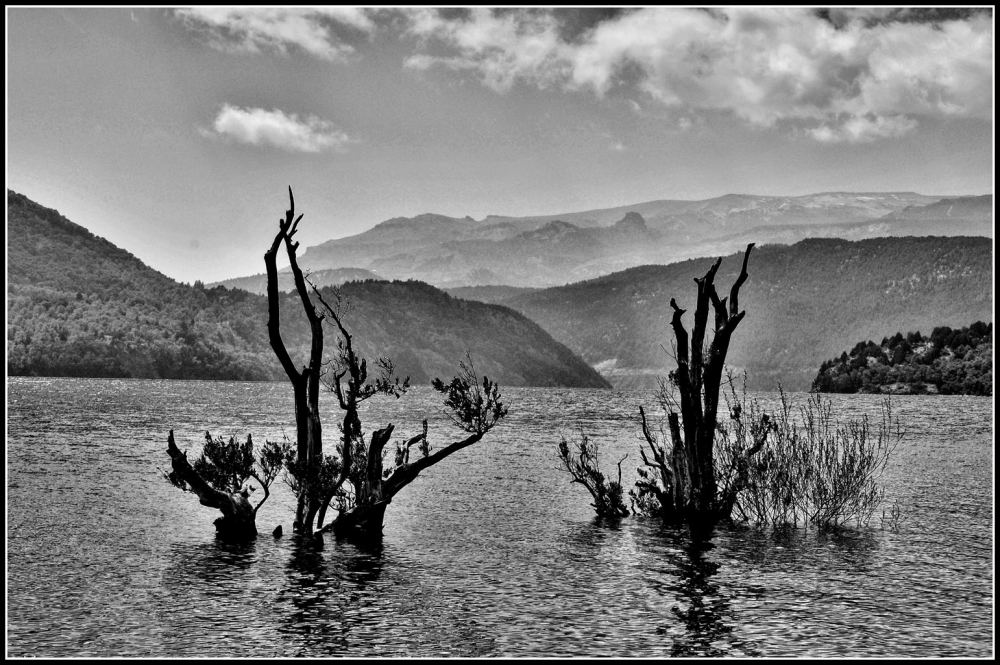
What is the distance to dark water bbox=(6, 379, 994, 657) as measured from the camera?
17.8 meters

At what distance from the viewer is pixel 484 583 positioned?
903 inches

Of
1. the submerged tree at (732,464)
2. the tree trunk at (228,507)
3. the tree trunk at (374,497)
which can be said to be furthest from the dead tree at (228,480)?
the submerged tree at (732,464)

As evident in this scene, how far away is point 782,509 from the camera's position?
32.0 m

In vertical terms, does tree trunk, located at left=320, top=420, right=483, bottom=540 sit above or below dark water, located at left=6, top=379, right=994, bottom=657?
above

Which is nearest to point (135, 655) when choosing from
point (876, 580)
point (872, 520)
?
point (876, 580)

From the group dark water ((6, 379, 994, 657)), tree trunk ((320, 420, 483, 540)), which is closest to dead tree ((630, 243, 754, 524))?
dark water ((6, 379, 994, 657))

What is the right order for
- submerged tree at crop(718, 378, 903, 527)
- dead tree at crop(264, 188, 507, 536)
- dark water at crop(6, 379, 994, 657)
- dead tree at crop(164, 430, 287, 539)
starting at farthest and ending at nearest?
submerged tree at crop(718, 378, 903, 527), dead tree at crop(164, 430, 287, 539), dead tree at crop(264, 188, 507, 536), dark water at crop(6, 379, 994, 657)

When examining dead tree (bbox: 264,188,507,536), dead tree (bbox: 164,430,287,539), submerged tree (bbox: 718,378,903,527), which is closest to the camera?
dead tree (bbox: 264,188,507,536)

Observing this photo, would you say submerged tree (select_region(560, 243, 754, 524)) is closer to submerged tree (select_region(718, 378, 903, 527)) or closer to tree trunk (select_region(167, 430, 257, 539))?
submerged tree (select_region(718, 378, 903, 527))

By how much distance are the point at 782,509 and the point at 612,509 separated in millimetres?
6059

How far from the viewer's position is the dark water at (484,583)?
1780 cm

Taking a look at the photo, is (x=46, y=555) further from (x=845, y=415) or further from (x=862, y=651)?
(x=845, y=415)

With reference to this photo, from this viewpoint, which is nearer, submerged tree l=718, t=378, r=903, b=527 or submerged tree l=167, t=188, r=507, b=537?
submerged tree l=167, t=188, r=507, b=537

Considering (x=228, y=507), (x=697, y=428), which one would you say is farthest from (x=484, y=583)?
(x=697, y=428)
